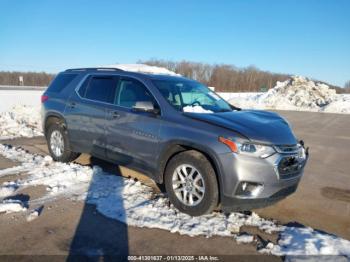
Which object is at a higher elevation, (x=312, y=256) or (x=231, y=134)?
(x=231, y=134)

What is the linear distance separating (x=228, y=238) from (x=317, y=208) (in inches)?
74.9

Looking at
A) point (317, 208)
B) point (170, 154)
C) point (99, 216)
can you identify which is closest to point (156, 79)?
point (170, 154)

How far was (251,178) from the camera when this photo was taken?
13.2 ft

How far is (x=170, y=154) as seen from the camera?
4.67m

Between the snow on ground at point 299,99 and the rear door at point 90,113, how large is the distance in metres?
24.9

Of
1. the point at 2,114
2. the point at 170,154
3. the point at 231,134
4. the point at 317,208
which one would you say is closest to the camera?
the point at 231,134

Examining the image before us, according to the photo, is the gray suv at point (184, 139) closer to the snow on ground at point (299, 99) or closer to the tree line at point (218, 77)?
the snow on ground at point (299, 99)

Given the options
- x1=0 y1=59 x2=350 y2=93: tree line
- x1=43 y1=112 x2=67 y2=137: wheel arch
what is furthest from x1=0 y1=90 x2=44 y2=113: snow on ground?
x1=0 y1=59 x2=350 y2=93: tree line

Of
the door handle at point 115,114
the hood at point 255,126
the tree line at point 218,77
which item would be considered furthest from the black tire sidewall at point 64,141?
the tree line at point 218,77

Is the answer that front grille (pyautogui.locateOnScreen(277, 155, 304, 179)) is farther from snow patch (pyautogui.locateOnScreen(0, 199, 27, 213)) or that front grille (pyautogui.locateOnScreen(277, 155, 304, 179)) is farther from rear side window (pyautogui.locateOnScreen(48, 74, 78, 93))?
rear side window (pyautogui.locateOnScreen(48, 74, 78, 93))

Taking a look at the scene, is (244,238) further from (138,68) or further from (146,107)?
(138,68)

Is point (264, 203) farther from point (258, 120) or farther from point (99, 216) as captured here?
point (99, 216)

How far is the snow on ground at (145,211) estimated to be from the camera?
3.80m

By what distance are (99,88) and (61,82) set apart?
138cm
